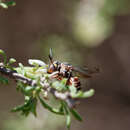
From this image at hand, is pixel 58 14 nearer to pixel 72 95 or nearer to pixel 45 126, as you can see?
pixel 45 126

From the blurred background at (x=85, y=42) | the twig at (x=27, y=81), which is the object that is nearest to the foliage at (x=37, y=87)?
the twig at (x=27, y=81)

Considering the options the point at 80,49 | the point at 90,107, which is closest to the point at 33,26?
the point at 80,49

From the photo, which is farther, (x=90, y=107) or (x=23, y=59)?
(x=90, y=107)

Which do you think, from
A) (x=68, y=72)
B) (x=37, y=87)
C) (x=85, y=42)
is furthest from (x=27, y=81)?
(x=85, y=42)

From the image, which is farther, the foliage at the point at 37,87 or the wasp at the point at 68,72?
the wasp at the point at 68,72

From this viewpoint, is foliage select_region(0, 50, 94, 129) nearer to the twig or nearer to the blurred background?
the twig

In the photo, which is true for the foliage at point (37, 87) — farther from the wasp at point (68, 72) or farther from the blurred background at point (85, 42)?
the blurred background at point (85, 42)

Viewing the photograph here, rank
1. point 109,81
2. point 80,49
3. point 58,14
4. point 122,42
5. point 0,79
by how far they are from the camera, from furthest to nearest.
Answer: point 109,81, point 122,42, point 58,14, point 80,49, point 0,79

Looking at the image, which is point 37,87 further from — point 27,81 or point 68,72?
point 68,72
